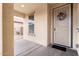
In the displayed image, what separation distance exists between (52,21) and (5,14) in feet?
11.1

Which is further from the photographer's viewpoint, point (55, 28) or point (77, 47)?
point (55, 28)

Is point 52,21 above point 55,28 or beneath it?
above

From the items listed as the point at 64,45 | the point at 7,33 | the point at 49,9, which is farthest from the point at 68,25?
the point at 7,33

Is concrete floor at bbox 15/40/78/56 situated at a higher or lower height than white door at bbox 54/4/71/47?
lower

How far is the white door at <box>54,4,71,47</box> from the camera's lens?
12.2ft

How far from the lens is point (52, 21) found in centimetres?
452

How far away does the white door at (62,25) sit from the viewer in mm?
3725

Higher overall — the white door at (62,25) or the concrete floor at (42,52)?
the white door at (62,25)

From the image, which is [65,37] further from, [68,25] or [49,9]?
[49,9]

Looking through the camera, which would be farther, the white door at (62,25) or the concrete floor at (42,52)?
the white door at (62,25)

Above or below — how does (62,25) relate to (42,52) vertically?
above

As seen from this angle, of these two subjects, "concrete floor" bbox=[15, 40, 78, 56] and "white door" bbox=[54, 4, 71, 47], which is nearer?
"concrete floor" bbox=[15, 40, 78, 56]

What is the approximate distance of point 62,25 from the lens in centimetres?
402

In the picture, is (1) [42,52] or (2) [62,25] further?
(2) [62,25]
